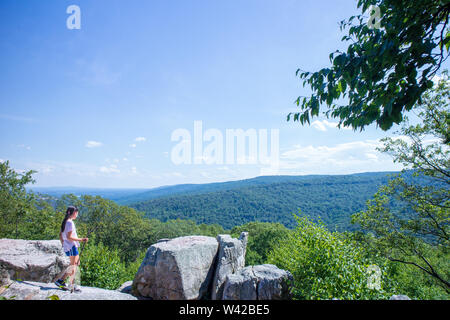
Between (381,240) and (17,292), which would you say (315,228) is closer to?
(381,240)

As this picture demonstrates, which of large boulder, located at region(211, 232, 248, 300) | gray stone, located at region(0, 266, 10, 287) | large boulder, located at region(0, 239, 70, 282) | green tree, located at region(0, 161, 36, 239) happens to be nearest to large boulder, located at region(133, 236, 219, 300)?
large boulder, located at region(211, 232, 248, 300)

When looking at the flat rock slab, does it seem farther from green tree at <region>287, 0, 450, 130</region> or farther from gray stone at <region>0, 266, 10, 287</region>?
green tree at <region>287, 0, 450, 130</region>

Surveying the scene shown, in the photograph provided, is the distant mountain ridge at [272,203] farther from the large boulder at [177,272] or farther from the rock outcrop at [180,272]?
the large boulder at [177,272]

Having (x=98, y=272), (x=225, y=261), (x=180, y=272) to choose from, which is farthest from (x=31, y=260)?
(x=225, y=261)

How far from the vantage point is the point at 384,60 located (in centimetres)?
269

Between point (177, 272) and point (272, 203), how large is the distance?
16362 cm

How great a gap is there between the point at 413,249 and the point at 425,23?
1386 centimetres

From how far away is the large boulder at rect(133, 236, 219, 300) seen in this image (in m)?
8.80

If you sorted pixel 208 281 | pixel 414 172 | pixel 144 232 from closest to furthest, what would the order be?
pixel 208 281 < pixel 414 172 < pixel 144 232

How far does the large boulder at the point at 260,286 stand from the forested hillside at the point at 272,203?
12385 cm

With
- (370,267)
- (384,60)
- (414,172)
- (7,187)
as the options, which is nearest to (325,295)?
(370,267)

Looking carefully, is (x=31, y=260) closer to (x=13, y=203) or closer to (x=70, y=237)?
(x=70, y=237)

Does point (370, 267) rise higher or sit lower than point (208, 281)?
higher

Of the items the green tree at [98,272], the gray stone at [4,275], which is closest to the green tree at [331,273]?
the gray stone at [4,275]
